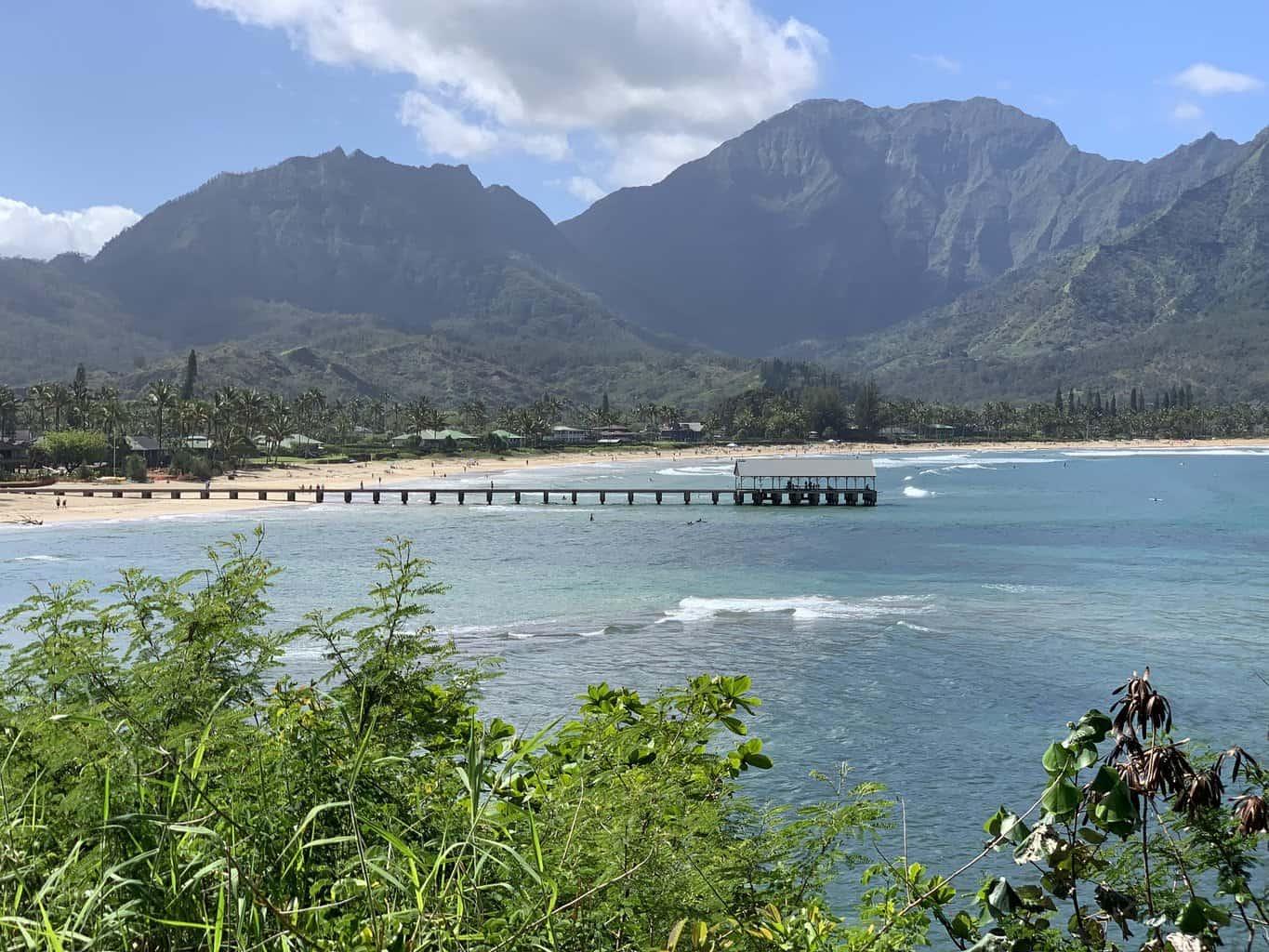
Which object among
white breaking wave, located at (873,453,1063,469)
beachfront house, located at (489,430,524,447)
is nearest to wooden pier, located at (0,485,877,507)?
white breaking wave, located at (873,453,1063,469)

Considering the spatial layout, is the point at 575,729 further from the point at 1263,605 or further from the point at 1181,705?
the point at 1263,605

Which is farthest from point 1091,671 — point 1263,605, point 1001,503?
point 1001,503

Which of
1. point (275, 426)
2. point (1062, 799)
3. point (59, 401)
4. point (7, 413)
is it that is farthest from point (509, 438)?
point (1062, 799)

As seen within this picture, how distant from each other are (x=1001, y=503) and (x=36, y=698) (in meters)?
92.3

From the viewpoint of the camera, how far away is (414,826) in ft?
14.0

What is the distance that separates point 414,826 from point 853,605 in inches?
1445

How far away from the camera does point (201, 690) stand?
5242mm

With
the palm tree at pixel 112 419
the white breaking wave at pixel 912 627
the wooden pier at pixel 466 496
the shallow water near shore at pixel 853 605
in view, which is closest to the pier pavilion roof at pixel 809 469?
the wooden pier at pixel 466 496

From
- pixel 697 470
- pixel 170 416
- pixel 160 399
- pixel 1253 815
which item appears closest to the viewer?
pixel 1253 815

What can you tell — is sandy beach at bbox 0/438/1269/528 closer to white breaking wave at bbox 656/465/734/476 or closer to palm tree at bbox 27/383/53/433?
white breaking wave at bbox 656/465/734/476

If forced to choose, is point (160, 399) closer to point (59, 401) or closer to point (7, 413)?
point (59, 401)

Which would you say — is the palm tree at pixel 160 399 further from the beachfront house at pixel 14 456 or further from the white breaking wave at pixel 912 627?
the white breaking wave at pixel 912 627

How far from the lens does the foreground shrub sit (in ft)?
11.1

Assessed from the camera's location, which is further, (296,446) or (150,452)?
(296,446)
